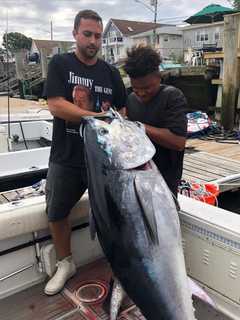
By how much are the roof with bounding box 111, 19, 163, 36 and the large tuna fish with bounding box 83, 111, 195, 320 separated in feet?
166

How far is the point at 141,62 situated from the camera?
192 centimetres

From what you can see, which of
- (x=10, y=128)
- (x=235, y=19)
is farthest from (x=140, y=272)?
(x=235, y=19)

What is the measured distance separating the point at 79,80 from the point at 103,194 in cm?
89

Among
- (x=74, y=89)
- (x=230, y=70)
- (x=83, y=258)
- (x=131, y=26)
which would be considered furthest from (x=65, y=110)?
(x=131, y=26)

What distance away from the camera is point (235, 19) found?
877 centimetres

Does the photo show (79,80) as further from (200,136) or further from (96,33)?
(200,136)

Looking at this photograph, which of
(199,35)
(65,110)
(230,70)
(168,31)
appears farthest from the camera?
(168,31)

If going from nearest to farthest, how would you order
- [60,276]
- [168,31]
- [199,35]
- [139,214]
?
[139,214] → [60,276] → [199,35] → [168,31]

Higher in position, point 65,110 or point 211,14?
point 211,14

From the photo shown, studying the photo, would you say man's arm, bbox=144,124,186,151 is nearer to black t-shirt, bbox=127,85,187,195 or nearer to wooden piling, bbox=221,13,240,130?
black t-shirt, bbox=127,85,187,195

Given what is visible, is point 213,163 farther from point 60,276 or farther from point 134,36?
point 134,36

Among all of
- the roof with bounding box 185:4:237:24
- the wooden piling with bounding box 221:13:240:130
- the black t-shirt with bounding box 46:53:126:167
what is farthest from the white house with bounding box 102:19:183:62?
the black t-shirt with bounding box 46:53:126:167

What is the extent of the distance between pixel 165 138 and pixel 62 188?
2.77ft

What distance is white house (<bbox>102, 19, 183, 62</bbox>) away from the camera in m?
43.9
